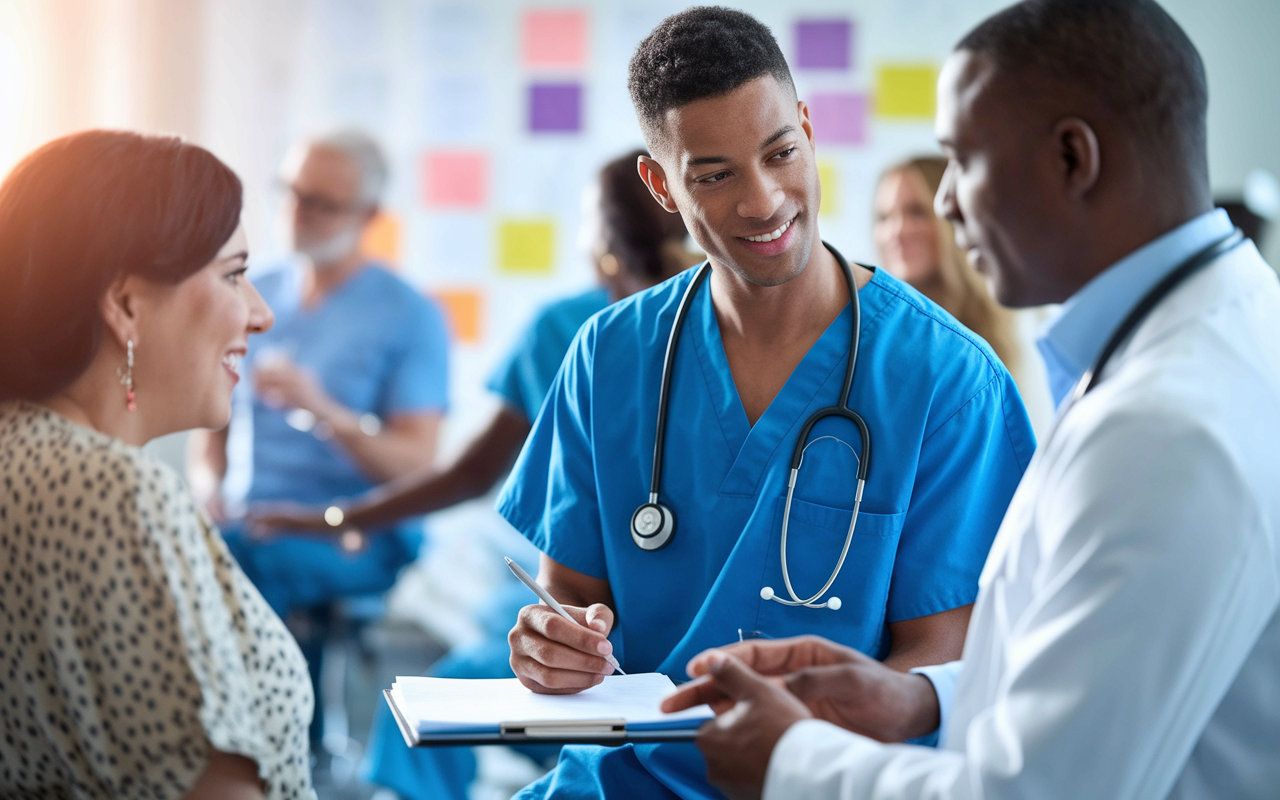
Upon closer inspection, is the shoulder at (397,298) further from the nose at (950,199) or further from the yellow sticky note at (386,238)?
the nose at (950,199)

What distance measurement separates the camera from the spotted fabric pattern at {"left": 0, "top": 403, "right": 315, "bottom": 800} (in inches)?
37.8

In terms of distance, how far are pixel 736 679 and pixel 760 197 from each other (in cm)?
59

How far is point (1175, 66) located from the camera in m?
0.82

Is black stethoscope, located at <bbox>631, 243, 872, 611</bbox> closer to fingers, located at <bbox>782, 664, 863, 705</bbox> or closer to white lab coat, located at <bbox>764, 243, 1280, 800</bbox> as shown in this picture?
fingers, located at <bbox>782, 664, 863, 705</bbox>

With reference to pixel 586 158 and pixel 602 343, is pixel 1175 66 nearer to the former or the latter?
pixel 602 343

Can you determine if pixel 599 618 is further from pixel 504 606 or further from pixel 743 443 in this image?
pixel 504 606

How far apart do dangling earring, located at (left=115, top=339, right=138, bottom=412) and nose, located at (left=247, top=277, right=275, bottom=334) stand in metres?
0.16

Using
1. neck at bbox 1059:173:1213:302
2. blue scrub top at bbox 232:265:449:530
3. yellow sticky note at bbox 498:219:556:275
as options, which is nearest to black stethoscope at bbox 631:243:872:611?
neck at bbox 1059:173:1213:302

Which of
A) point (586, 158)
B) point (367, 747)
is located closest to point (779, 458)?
point (367, 747)

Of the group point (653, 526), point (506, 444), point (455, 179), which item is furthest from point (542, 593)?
point (455, 179)

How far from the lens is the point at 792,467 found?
123 centimetres

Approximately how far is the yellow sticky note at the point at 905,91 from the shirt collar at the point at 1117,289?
264 centimetres

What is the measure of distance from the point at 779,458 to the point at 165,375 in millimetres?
679

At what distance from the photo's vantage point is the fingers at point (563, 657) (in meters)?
1.13
